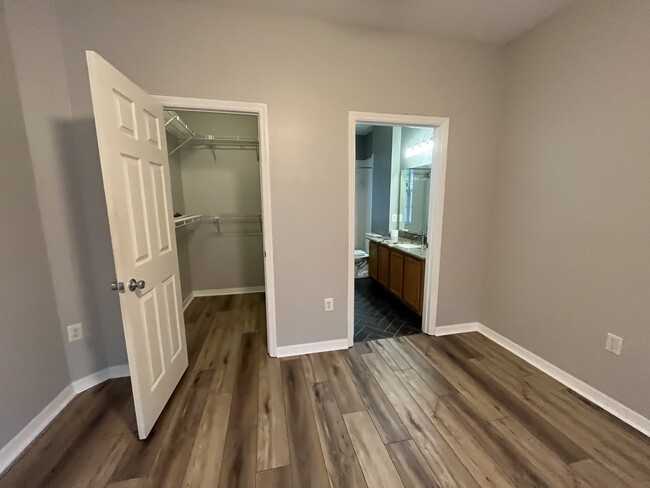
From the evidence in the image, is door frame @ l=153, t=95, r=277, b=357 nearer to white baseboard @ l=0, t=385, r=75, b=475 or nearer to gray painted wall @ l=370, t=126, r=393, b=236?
white baseboard @ l=0, t=385, r=75, b=475

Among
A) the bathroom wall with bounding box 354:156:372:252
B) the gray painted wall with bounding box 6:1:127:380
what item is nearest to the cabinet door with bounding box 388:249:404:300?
the bathroom wall with bounding box 354:156:372:252

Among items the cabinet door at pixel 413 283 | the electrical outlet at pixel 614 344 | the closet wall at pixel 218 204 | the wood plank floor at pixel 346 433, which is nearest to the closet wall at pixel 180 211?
the closet wall at pixel 218 204

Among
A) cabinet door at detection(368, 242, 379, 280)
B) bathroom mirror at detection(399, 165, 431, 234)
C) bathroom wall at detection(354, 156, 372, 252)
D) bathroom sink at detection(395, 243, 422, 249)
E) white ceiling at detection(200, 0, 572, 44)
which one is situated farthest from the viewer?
bathroom wall at detection(354, 156, 372, 252)

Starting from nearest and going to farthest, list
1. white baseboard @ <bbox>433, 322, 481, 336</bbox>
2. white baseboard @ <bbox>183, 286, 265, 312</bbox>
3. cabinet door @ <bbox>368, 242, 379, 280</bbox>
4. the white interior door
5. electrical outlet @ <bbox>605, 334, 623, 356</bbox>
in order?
the white interior door
electrical outlet @ <bbox>605, 334, 623, 356</bbox>
white baseboard @ <bbox>433, 322, 481, 336</bbox>
white baseboard @ <bbox>183, 286, 265, 312</bbox>
cabinet door @ <bbox>368, 242, 379, 280</bbox>

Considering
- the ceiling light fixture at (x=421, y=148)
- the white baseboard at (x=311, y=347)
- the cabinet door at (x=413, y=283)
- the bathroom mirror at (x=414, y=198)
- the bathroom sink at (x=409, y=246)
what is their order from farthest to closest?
the bathroom mirror at (x=414, y=198)
the ceiling light fixture at (x=421, y=148)
the bathroom sink at (x=409, y=246)
the cabinet door at (x=413, y=283)
the white baseboard at (x=311, y=347)

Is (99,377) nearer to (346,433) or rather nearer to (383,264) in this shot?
(346,433)

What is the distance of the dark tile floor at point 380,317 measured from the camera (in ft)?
9.19

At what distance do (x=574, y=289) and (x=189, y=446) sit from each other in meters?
2.74

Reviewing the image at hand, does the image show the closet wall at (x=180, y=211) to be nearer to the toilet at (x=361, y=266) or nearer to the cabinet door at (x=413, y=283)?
the toilet at (x=361, y=266)

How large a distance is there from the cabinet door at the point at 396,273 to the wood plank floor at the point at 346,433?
117 centimetres

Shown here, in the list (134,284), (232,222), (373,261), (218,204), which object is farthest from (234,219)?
(134,284)

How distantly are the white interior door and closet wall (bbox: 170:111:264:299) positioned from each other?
5.63ft

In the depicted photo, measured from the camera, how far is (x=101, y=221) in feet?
6.25

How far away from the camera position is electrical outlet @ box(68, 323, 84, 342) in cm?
187
